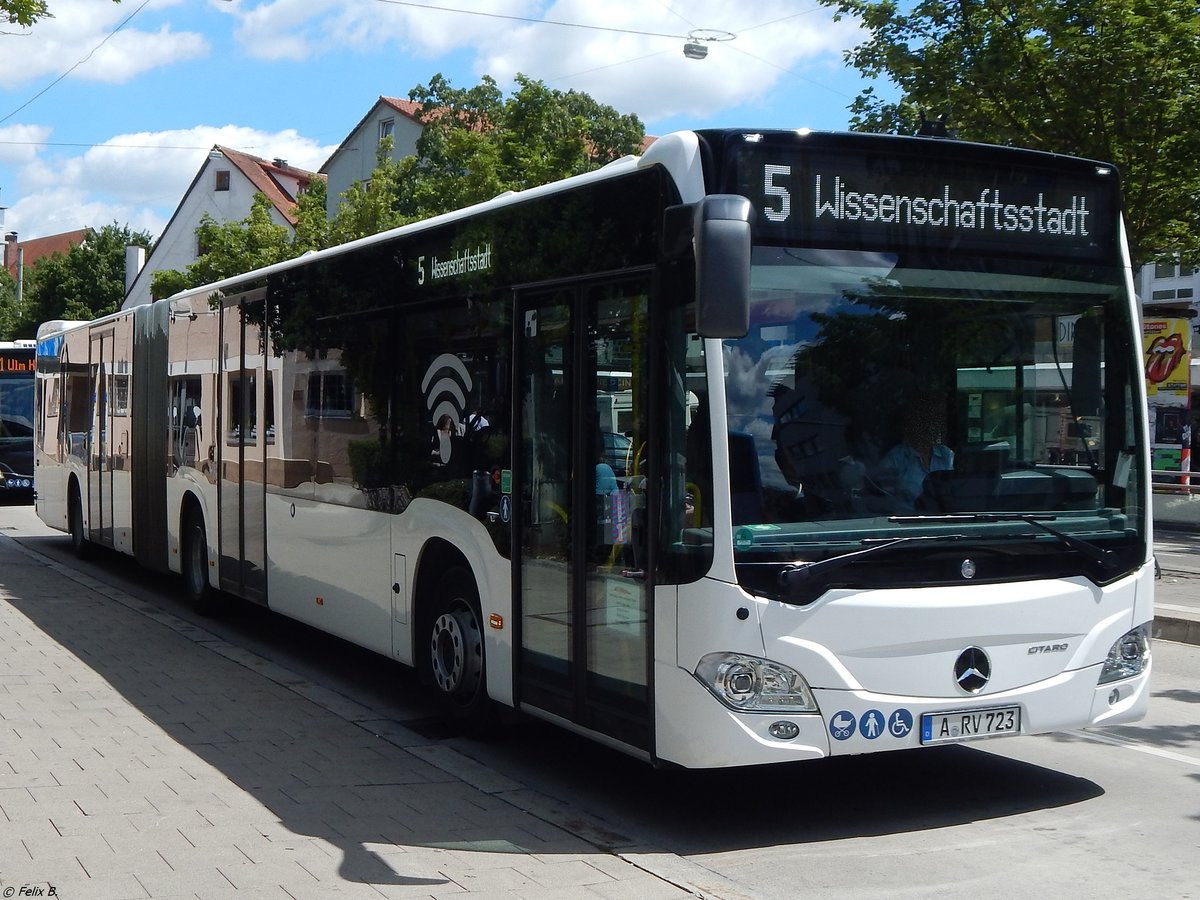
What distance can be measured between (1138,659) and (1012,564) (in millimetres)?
952

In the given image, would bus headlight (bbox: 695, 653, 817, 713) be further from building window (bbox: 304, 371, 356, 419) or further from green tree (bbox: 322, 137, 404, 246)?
green tree (bbox: 322, 137, 404, 246)

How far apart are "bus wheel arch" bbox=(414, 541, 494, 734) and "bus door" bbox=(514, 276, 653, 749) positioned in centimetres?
69

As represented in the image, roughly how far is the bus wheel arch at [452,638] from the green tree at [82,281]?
6821cm

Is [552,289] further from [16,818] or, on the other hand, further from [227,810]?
[16,818]

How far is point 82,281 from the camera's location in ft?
239

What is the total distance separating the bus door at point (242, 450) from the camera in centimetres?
1137

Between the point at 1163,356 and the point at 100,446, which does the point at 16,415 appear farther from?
the point at 1163,356

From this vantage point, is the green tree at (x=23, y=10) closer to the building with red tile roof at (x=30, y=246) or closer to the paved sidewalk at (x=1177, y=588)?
the paved sidewalk at (x=1177, y=588)

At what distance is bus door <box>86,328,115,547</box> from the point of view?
1655 centimetres

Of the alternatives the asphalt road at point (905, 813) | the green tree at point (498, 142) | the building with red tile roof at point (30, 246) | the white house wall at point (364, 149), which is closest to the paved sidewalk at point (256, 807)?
the asphalt road at point (905, 813)

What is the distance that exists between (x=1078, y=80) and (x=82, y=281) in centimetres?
6358

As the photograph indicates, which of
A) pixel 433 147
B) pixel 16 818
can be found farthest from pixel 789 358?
pixel 433 147

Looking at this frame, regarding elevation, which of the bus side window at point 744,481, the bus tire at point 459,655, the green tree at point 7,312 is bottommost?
the bus tire at point 459,655

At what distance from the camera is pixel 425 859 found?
578 cm
